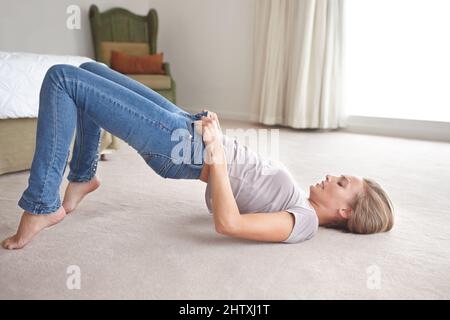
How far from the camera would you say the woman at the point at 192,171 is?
1.26 m

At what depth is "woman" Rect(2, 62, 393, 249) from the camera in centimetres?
126

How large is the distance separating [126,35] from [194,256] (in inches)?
162

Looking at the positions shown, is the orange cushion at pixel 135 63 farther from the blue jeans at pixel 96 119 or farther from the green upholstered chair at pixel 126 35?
the blue jeans at pixel 96 119

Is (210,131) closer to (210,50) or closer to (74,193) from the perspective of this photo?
(74,193)

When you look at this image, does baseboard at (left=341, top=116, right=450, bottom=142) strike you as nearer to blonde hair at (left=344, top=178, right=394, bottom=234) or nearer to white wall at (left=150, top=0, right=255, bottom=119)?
white wall at (left=150, top=0, right=255, bottom=119)

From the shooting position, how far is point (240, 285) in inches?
44.9

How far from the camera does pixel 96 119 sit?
1321 mm

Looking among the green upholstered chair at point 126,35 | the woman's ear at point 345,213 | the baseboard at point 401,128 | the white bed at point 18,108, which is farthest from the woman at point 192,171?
the green upholstered chair at point 126,35

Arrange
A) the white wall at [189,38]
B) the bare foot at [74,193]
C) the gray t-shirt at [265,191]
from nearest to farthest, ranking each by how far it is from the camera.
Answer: the gray t-shirt at [265,191], the bare foot at [74,193], the white wall at [189,38]

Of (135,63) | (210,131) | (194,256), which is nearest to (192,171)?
(210,131)

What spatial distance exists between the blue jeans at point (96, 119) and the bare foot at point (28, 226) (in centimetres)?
2

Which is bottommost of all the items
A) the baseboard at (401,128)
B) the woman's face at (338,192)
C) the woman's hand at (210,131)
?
the baseboard at (401,128)
